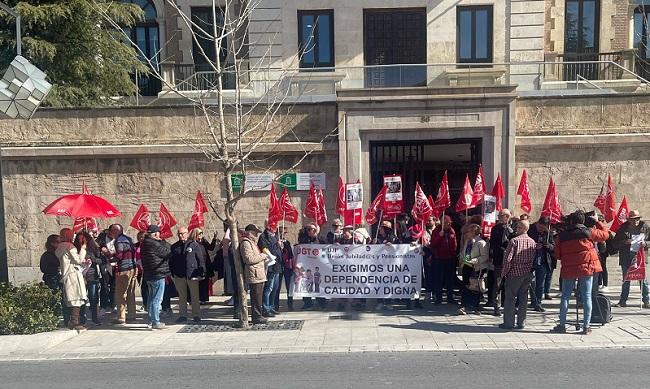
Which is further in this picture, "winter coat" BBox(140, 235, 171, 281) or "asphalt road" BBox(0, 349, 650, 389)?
"winter coat" BBox(140, 235, 171, 281)

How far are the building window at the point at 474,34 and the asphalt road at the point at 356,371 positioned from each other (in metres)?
13.4

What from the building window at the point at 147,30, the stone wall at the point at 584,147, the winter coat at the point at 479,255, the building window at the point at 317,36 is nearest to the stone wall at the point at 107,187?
the winter coat at the point at 479,255

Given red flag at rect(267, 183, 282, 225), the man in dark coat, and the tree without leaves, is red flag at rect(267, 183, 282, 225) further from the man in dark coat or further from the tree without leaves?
the tree without leaves

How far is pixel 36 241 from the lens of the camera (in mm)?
12258

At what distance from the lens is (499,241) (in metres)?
8.91

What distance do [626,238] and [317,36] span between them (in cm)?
1225

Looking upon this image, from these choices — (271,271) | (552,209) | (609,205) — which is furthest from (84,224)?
(609,205)

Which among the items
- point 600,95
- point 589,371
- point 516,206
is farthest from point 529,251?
point 600,95

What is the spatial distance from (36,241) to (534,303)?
10.6 m

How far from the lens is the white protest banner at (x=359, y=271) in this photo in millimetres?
9695

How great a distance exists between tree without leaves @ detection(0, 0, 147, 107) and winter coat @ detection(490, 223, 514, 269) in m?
11.5

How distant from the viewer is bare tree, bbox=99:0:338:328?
868 centimetres

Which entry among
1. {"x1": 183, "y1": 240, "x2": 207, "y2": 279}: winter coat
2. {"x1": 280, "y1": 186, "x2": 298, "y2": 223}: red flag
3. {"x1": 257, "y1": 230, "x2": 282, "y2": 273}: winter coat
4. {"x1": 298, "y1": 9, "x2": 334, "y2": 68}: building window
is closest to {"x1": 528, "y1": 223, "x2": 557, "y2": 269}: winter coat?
{"x1": 257, "y1": 230, "x2": 282, "y2": 273}: winter coat

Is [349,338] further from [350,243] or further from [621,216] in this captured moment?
[621,216]
